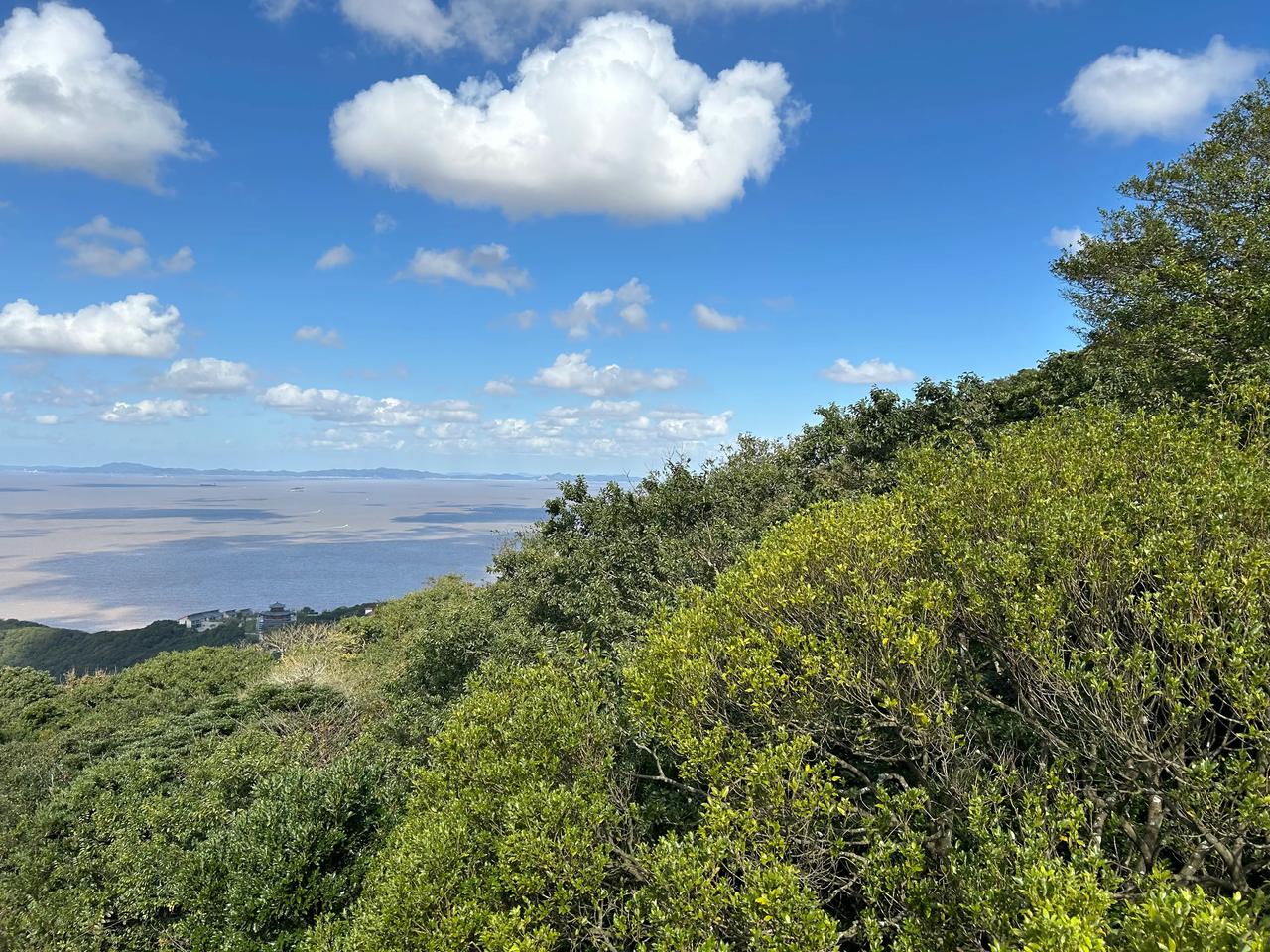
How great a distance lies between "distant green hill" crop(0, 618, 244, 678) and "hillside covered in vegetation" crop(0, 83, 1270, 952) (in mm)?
55272

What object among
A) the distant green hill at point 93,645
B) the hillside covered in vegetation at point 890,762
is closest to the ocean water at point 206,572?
the distant green hill at point 93,645

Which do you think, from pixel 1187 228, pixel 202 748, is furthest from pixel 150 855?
pixel 1187 228

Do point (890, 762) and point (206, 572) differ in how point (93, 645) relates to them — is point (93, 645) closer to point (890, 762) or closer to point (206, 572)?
point (206, 572)

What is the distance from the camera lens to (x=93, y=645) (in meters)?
64.1

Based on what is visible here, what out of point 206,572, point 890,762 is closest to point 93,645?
point 206,572

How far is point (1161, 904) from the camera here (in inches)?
148

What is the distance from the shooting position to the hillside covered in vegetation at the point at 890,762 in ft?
17.1

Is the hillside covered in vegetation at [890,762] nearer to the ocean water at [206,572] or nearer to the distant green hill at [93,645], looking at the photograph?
the ocean water at [206,572]

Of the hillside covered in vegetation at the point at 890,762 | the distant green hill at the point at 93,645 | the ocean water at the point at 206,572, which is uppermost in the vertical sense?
the hillside covered in vegetation at the point at 890,762

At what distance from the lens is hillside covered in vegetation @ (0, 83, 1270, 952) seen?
5199 mm

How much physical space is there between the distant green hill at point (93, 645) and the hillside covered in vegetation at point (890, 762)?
55272 mm

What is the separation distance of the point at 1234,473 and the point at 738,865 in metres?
6.62

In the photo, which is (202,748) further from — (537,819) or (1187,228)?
(1187,228)

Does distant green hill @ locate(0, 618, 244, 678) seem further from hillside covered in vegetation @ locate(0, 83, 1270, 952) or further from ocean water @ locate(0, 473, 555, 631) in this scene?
hillside covered in vegetation @ locate(0, 83, 1270, 952)
